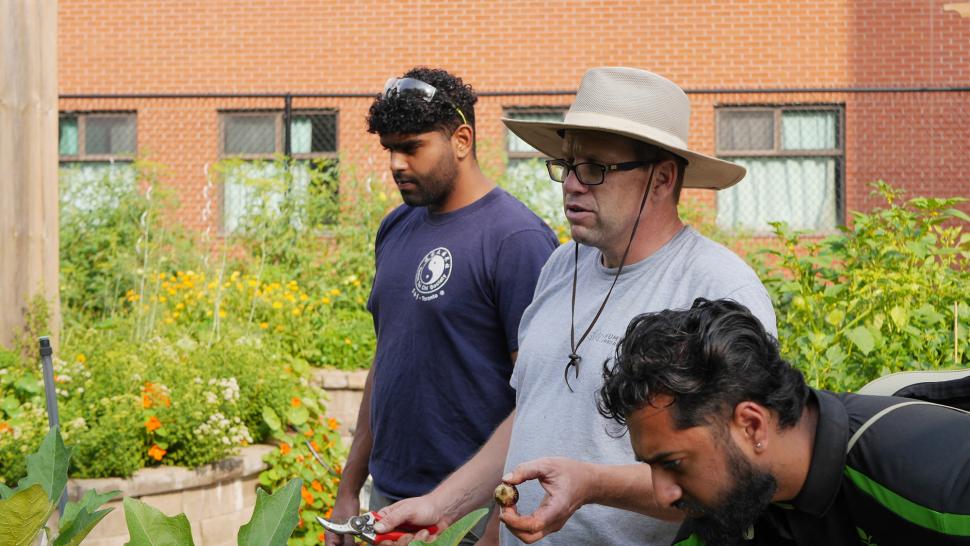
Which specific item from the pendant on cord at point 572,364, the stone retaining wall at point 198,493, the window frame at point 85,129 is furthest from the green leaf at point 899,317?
the window frame at point 85,129

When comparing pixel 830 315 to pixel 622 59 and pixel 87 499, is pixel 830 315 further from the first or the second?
pixel 622 59

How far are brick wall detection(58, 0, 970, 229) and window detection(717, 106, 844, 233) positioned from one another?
227mm

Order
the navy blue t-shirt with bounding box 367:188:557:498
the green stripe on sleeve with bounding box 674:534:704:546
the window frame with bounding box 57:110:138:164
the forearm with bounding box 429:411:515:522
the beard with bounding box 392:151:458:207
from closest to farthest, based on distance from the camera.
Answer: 1. the green stripe on sleeve with bounding box 674:534:704:546
2. the forearm with bounding box 429:411:515:522
3. the navy blue t-shirt with bounding box 367:188:557:498
4. the beard with bounding box 392:151:458:207
5. the window frame with bounding box 57:110:138:164

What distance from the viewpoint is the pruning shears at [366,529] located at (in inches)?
98.1

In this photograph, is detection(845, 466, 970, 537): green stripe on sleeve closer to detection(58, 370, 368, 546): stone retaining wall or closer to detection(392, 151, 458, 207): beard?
detection(392, 151, 458, 207): beard

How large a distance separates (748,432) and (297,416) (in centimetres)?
520

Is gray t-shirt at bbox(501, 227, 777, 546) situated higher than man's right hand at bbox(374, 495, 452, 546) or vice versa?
gray t-shirt at bbox(501, 227, 777, 546)

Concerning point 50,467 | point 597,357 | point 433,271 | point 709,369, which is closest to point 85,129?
point 433,271

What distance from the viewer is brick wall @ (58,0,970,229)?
13.2 meters

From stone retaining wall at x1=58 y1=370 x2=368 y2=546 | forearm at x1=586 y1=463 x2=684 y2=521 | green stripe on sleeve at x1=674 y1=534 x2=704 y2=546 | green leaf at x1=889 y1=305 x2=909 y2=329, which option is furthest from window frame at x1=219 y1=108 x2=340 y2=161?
green stripe on sleeve at x1=674 y1=534 x2=704 y2=546

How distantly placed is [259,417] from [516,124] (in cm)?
417

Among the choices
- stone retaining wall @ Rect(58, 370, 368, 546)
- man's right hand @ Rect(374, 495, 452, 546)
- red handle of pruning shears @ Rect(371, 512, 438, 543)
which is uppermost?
man's right hand @ Rect(374, 495, 452, 546)

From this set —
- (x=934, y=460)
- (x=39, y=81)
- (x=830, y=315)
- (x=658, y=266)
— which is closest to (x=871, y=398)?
(x=934, y=460)

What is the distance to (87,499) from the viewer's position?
5.41 feet
